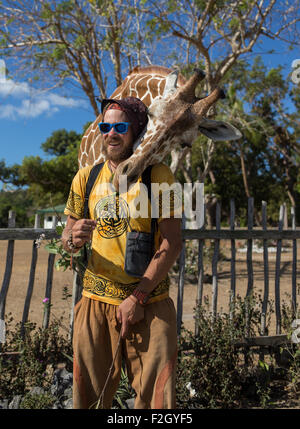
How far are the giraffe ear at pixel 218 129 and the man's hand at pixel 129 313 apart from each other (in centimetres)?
173

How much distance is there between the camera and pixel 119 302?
1901 millimetres

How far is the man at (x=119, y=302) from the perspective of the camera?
71.7 inches

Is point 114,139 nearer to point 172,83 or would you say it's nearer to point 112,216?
point 112,216

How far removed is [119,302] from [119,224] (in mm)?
424

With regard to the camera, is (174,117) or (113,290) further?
(174,117)

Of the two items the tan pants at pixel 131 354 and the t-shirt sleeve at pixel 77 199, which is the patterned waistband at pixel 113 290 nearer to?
the tan pants at pixel 131 354

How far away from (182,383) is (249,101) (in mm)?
21234

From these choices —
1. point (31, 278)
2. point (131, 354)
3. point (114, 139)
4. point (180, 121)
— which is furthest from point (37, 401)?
Result: point (180, 121)

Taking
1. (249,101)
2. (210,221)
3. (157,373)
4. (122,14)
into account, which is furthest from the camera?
(249,101)

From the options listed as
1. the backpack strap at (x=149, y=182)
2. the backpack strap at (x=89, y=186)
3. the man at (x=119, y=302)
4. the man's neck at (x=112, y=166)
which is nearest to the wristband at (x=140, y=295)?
the man at (x=119, y=302)

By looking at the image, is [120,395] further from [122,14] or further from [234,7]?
[122,14]

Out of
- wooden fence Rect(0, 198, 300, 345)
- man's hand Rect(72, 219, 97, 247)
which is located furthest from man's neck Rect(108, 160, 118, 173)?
wooden fence Rect(0, 198, 300, 345)

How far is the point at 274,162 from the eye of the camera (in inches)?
1022
